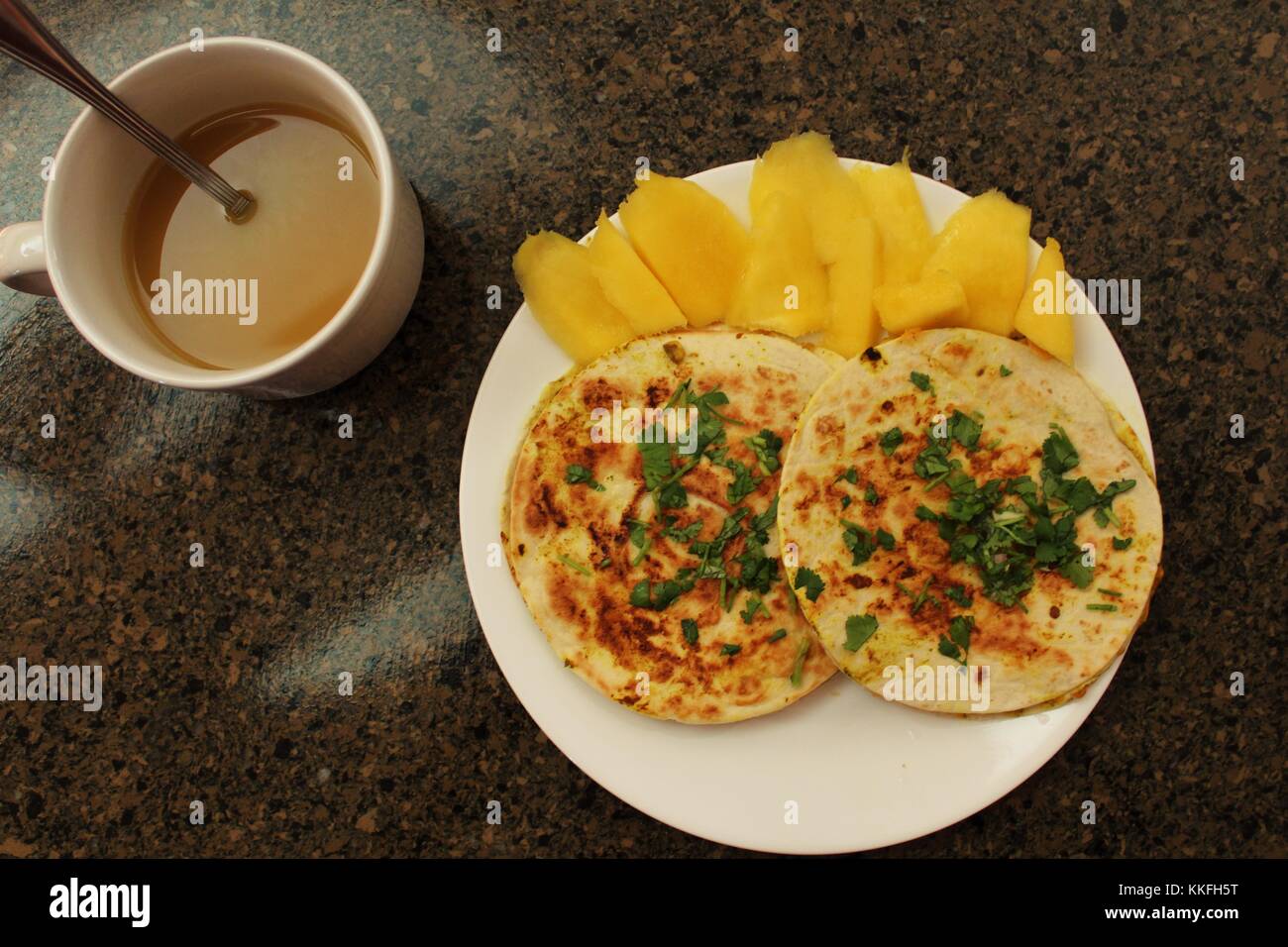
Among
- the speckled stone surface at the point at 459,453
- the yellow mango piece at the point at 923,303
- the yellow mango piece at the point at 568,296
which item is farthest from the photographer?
the speckled stone surface at the point at 459,453

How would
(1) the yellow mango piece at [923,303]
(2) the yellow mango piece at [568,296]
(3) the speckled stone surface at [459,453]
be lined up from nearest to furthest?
Result: (1) the yellow mango piece at [923,303]
(2) the yellow mango piece at [568,296]
(3) the speckled stone surface at [459,453]

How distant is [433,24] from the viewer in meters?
1.82

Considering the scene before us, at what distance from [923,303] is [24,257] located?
136 centimetres

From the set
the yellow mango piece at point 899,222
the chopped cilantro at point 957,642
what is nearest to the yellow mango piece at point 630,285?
the yellow mango piece at point 899,222

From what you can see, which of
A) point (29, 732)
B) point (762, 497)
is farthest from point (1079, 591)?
point (29, 732)

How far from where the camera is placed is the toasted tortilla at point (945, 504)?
4.66 ft

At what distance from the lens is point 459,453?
1.73 metres

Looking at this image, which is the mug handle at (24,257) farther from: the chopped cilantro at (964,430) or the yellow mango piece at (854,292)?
the chopped cilantro at (964,430)

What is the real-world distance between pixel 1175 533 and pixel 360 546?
1.55 meters

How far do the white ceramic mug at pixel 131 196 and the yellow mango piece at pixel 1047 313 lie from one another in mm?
1019

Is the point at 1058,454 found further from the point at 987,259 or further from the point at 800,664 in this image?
the point at 800,664

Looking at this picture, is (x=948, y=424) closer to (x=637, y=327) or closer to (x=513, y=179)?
(x=637, y=327)

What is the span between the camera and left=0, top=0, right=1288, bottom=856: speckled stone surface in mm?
1687

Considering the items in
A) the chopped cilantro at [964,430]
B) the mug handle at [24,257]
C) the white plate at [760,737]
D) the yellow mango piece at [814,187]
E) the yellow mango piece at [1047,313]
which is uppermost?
the yellow mango piece at [814,187]
